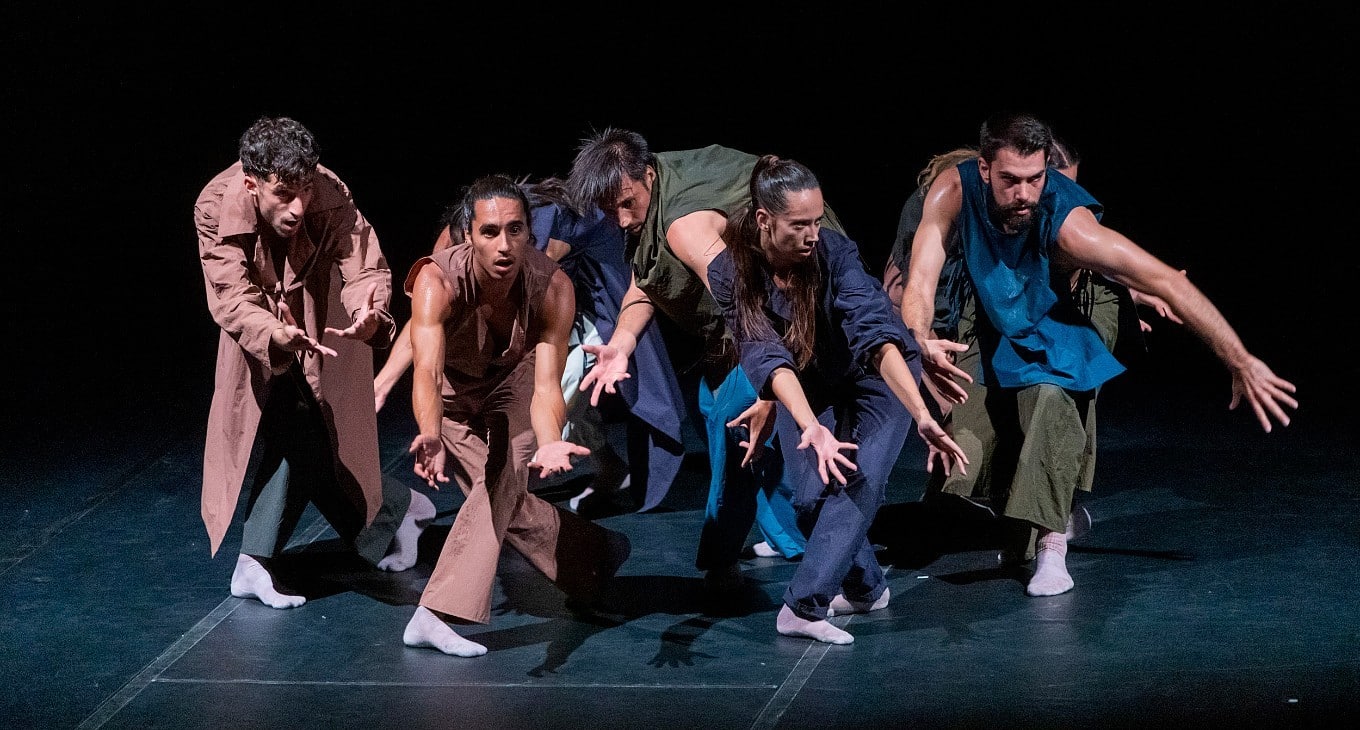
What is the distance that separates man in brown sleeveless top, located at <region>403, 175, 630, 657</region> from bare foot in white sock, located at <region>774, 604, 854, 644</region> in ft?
1.53

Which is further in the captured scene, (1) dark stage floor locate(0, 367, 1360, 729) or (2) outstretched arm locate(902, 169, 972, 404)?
(2) outstretched arm locate(902, 169, 972, 404)

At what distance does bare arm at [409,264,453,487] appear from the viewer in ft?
11.0

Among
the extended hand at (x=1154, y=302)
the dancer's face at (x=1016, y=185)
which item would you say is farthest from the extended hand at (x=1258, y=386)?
Answer: the dancer's face at (x=1016, y=185)

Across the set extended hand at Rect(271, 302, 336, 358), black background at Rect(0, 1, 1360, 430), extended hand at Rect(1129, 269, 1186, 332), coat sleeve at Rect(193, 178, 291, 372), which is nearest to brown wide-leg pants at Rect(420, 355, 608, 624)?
extended hand at Rect(271, 302, 336, 358)

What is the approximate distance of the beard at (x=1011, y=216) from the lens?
3717 mm

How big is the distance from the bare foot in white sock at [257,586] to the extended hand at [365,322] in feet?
2.02

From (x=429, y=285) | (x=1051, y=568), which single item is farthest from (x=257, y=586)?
(x=1051, y=568)

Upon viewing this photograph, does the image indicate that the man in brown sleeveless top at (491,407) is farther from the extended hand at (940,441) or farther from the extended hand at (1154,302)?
the extended hand at (1154,302)

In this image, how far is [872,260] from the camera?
6539 mm

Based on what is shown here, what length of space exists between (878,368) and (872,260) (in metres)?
3.19

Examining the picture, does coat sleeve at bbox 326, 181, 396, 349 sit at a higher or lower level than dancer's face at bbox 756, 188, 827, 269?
lower

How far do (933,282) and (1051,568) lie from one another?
0.70m

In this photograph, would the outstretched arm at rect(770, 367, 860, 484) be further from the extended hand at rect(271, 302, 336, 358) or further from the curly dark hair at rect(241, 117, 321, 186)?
the curly dark hair at rect(241, 117, 321, 186)

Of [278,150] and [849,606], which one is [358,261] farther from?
[849,606]
